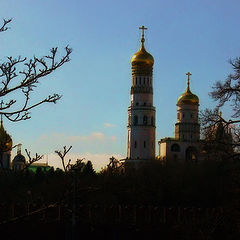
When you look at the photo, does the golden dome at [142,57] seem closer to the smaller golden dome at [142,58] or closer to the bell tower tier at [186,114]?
the smaller golden dome at [142,58]

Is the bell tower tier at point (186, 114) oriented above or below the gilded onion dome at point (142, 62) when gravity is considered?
below

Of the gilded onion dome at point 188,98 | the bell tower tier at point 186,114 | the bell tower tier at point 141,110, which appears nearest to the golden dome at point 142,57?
the bell tower tier at point 141,110

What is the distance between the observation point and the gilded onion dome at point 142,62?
78.1m

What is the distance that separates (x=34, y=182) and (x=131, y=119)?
113 feet

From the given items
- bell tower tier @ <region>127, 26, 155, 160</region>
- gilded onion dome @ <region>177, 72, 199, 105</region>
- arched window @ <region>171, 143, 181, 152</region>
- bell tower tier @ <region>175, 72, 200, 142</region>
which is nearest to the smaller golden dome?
bell tower tier @ <region>127, 26, 155, 160</region>

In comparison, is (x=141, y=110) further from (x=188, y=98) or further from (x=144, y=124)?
(x=188, y=98)

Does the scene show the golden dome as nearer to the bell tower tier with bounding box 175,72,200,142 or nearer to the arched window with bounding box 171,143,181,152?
the bell tower tier with bounding box 175,72,200,142

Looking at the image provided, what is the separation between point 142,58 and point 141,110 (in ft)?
19.6

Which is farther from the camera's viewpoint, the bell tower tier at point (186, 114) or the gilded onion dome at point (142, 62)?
the bell tower tier at point (186, 114)

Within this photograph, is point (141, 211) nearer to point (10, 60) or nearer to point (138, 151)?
point (10, 60)

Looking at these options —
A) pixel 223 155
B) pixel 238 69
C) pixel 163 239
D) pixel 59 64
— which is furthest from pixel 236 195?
pixel 163 239

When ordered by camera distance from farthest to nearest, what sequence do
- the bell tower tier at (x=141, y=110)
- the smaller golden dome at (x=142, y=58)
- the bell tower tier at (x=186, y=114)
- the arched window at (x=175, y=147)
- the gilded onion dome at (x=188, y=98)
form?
the gilded onion dome at (x=188, y=98), the bell tower tier at (x=186, y=114), the arched window at (x=175, y=147), the smaller golden dome at (x=142, y=58), the bell tower tier at (x=141, y=110)

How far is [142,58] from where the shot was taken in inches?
3073

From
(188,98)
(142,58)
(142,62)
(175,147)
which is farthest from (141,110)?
(188,98)
